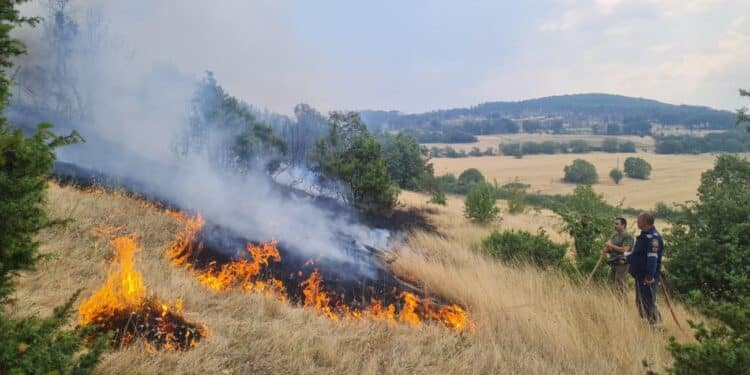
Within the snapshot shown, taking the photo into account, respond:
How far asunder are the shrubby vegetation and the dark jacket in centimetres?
605

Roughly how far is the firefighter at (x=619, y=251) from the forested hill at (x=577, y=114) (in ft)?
272

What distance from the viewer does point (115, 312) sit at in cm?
403

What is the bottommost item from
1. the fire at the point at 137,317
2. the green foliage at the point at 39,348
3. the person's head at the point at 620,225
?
the fire at the point at 137,317

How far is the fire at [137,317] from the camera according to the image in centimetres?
378

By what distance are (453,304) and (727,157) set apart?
876cm

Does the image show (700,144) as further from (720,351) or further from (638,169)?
(720,351)

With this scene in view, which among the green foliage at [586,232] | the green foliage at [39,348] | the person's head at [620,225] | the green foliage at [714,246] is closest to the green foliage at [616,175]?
the green foliage at [714,246]

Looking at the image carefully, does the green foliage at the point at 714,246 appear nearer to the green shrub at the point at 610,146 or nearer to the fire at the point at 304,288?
the fire at the point at 304,288

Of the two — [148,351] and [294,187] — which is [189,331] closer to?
[148,351]

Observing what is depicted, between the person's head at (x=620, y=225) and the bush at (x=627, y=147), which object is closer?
the person's head at (x=620, y=225)

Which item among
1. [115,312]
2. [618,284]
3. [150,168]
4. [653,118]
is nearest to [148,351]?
[115,312]

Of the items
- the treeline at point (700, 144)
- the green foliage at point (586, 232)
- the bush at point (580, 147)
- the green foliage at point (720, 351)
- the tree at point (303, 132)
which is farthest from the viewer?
the bush at point (580, 147)

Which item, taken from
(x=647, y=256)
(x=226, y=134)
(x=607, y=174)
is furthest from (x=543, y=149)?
(x=647, y=256)

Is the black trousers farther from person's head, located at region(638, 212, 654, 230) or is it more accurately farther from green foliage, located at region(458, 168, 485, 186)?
green foliage, located at region(458, 168, 485, 186)
